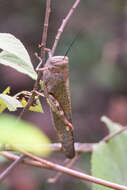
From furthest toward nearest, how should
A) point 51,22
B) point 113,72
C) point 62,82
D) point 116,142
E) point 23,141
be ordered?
point 51,22, point 113,72, point 116,142, point 62,82, point 23,141

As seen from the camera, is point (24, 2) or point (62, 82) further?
point (24, 2)

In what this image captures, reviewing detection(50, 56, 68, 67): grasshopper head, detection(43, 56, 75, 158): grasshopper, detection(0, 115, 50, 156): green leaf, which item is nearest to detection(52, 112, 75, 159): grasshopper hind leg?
detection(43, 56, 75, 158): grasshopper

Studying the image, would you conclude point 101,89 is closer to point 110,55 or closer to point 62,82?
point 110,55

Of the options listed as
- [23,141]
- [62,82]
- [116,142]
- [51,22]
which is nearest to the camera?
[23,141]

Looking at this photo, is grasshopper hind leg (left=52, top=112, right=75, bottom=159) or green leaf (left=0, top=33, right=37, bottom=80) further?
grasshopper hind leg (left=52, top=112, right=75, bottom=159)

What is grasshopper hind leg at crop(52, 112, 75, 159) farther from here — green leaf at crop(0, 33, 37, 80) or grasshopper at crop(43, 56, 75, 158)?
green leaf at crop(0, 33, 37, 80)

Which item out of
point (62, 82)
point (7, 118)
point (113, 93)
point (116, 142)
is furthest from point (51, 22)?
point (7, 118)

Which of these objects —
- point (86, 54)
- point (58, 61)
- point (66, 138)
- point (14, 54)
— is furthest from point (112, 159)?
point (86, 54)
